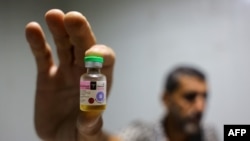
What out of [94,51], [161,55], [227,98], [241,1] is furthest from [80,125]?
[241,1]

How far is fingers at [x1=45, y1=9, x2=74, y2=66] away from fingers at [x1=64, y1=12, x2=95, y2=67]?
5cm

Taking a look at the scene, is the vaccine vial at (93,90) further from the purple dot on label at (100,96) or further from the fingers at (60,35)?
the fingers at (60,35)

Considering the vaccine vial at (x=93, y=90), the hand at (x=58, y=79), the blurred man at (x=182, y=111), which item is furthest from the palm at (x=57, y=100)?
the blurred man at (x=182, y=111)

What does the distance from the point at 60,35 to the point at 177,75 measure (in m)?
0.43

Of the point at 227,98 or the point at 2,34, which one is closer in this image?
the point at 227,98

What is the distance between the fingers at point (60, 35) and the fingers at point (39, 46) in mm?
33

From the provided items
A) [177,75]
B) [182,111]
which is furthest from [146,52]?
[182,111]

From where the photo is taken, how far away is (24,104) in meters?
1.16

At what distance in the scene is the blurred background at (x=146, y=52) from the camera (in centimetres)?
101

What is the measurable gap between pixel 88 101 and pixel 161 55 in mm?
408

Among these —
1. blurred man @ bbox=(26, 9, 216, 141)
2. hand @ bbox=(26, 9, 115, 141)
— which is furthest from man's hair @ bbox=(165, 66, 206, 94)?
hand @ bbox=(26, 9, 115, 141)

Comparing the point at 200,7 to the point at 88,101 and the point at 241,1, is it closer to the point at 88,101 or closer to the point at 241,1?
the point at 241,1

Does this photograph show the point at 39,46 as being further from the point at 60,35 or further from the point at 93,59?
the point at 93,59

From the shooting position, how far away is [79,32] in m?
0.77
